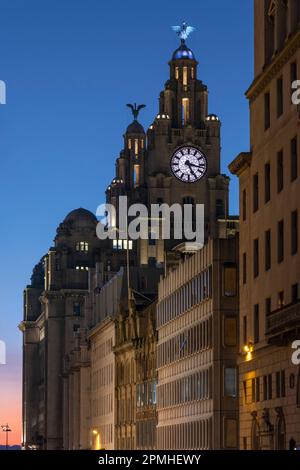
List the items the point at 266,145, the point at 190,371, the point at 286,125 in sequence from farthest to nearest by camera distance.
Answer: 1. the point at 190,371
2. the point at 266,145
3. the point at 286,125

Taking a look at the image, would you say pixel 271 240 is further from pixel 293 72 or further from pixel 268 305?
pixel 293 72

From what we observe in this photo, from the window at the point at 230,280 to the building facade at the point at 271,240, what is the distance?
1338 centimetres

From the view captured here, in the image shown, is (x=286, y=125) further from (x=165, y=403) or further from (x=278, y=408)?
(x=165, y=403)

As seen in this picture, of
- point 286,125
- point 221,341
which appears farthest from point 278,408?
point 221,341

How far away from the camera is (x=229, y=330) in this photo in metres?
122

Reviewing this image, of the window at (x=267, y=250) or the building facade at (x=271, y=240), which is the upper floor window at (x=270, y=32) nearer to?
the building facade at (x=271, y=240)

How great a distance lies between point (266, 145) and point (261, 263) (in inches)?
309

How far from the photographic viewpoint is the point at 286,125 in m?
91.9

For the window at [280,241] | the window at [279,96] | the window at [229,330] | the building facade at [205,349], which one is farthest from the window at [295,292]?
the window at [229,330]

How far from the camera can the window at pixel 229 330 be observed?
401 ft
